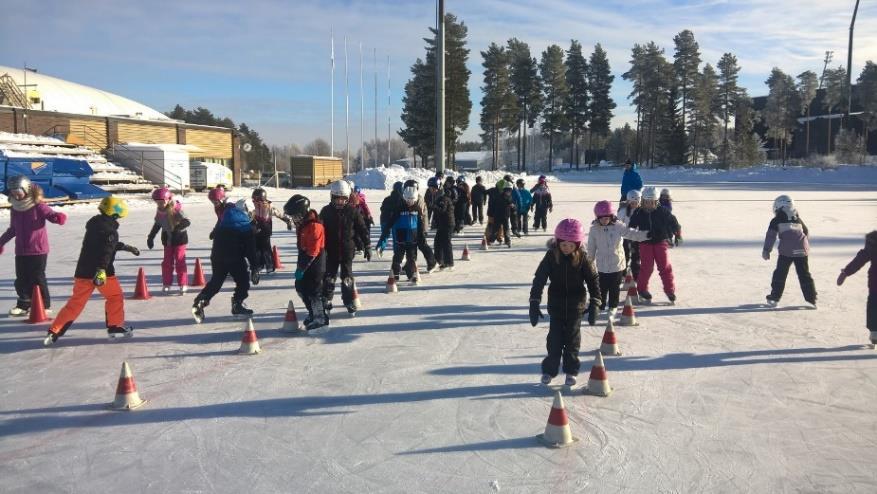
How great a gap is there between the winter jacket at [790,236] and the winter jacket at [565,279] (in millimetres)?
4354

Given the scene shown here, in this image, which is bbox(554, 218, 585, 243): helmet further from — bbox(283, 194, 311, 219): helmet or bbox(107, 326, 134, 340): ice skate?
→ bbox(107, 326, 134, 340): ice skate

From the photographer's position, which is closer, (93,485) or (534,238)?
(93,485)

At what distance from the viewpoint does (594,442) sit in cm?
427

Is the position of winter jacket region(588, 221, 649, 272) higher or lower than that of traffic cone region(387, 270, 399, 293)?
higher

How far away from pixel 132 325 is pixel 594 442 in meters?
5.89

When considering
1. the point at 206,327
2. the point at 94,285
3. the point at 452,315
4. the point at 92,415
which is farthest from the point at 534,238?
the point at 92,415

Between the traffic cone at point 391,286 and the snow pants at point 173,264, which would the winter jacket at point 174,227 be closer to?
the snow pants at point 173,264

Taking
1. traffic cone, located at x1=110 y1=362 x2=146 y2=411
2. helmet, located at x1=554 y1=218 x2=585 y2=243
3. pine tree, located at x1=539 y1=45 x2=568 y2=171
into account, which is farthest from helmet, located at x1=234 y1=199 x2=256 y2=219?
pine tree, located at x1=539 y1=45 x2=568 y2=171

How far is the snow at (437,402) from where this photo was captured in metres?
3.84

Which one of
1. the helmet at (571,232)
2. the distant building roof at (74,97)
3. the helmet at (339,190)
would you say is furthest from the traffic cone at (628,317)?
the distant building roof at (74,97)

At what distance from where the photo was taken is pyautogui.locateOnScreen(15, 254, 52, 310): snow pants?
746 cm

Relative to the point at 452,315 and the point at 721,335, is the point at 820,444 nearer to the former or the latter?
the point at 721,335

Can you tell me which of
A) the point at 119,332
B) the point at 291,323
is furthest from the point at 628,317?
the point at 119,332

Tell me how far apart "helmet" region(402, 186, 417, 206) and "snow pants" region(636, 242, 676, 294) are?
356 cm
